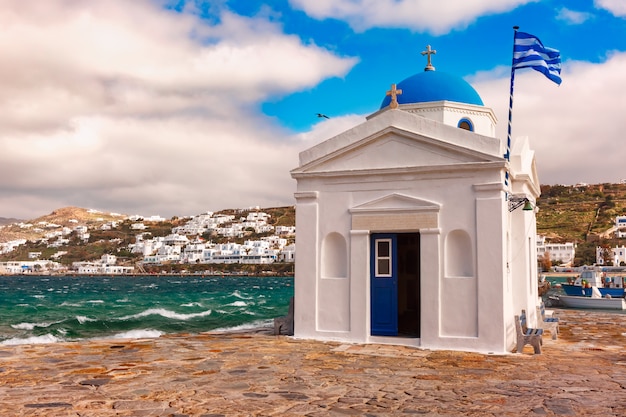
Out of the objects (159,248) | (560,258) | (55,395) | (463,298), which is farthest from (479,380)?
(159,248)

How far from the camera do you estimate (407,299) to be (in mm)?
14984

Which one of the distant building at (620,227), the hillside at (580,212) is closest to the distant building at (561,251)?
the hillside at (580,212)

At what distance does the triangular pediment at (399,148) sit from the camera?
1156 centimetres

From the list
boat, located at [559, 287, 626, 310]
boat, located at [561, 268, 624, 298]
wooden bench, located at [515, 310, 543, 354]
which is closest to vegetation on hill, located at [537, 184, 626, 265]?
boat, located at [561, 268, 624, 298]

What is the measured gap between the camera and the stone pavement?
701 centimetres

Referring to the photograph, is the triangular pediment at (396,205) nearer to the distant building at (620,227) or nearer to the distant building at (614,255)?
the distant building at (614,255)

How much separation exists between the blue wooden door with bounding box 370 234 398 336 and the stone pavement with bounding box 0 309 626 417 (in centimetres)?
73

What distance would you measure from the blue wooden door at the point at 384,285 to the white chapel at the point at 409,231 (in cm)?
2

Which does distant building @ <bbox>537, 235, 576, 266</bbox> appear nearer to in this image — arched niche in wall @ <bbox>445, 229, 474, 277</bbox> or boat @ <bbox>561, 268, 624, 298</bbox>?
boat @ <bbox>561, 268, 624, 298</bbox>

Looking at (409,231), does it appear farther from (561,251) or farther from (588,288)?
(561,251)

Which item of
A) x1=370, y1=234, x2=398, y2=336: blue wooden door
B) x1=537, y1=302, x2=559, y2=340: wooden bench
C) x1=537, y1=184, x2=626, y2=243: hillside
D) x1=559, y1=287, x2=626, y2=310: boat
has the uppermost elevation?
x1=537, y1=184, x2=626, y2=243: hillside

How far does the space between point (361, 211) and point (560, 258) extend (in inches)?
3819

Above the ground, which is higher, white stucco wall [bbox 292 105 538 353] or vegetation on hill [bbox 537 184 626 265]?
vegetation on hill [bbox 537 184 626 265]

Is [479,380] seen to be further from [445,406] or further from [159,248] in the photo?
[159,248]
